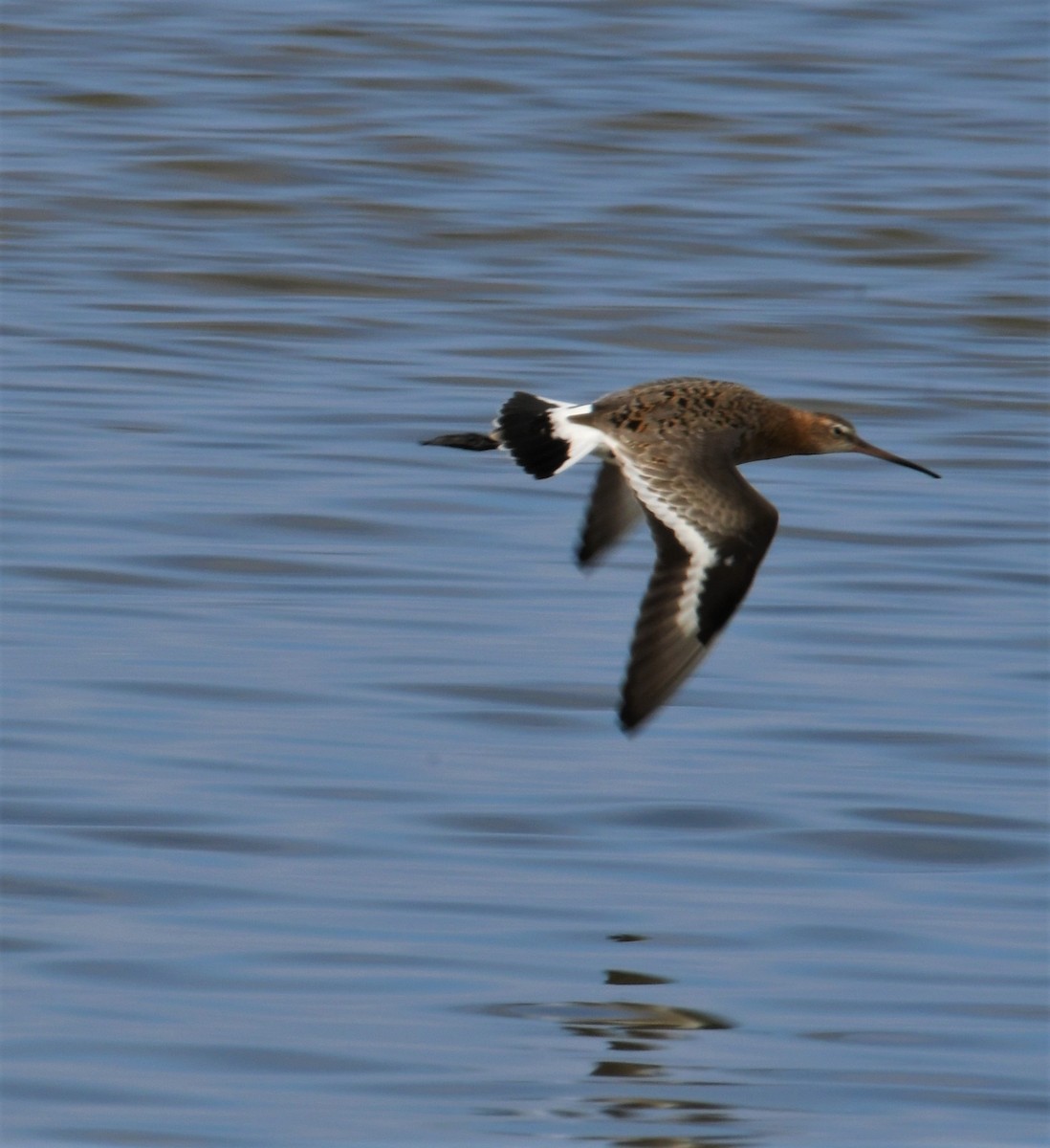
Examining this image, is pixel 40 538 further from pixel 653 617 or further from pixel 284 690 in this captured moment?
pixel 653 617

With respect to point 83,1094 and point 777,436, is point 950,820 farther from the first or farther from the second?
point 83,1094

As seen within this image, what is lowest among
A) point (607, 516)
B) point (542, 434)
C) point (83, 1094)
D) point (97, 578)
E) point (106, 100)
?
point (83, 1094)

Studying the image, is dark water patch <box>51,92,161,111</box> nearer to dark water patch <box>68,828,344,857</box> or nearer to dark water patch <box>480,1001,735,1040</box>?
dark water patch <box>68,828,344,857</box>

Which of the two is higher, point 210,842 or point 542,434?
point 542,434

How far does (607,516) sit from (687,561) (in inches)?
30.4

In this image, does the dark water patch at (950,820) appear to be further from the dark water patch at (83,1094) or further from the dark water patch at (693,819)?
the dark water patch at (83,1094)

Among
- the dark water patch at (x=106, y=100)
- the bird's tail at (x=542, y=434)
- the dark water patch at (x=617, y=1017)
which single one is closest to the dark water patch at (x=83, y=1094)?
the dark water patch at (x=617, y=1017)

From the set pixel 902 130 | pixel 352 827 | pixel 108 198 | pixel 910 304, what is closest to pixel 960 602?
pixel 352 827

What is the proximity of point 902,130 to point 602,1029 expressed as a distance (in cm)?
955

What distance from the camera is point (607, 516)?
18.4 ft

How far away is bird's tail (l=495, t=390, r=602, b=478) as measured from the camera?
5.11 metres

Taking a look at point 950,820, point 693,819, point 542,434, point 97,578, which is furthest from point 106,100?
point 950,820

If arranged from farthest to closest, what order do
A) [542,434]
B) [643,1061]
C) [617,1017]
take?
[542,434]
[617,1017]
[643,1061]

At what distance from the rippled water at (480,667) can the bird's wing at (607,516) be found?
0.29 metres
